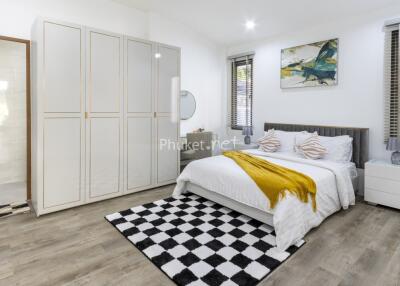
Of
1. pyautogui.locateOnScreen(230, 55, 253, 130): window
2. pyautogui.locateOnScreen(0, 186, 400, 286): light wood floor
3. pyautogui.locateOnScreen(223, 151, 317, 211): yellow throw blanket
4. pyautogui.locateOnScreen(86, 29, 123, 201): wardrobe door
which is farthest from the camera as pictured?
pyautogui.locateOnScreen(230, 55, 253, 130): window

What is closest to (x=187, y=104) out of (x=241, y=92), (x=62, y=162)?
(x=241, y=92)

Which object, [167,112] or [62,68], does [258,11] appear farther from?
[62,68]

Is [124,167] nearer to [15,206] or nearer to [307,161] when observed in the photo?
[15,206]

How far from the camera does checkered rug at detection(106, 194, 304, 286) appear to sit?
1950mm

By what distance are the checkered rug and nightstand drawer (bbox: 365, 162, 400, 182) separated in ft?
5.51

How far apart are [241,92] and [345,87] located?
80.4 inches

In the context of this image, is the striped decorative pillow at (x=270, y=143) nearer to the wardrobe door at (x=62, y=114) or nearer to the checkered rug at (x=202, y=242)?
the checkered rug at (x=202, y=242)

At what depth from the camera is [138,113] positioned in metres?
3.69

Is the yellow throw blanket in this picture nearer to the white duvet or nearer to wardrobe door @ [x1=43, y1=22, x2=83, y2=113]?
the white duvet

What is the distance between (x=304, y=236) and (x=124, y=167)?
7.95 ft

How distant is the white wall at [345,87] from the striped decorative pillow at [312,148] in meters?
0.63

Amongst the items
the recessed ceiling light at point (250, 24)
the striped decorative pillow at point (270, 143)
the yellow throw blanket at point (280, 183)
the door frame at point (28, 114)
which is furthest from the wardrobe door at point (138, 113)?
the striped decorative pillow at point (270, 143)

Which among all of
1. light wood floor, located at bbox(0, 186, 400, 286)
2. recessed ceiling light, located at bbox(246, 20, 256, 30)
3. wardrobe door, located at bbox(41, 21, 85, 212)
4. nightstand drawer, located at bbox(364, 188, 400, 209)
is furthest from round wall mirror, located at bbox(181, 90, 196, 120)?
nightstand drawer, located at bbox(364, 188, 400, 209)

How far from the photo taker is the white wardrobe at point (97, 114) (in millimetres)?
2930
